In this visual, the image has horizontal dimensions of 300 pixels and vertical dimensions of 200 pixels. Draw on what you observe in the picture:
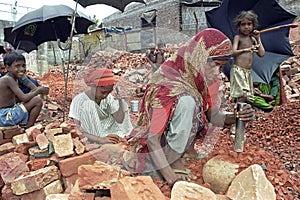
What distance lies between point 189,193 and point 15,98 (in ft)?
9.58

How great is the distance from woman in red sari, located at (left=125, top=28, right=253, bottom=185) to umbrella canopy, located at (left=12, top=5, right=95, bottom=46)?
11.4 feet

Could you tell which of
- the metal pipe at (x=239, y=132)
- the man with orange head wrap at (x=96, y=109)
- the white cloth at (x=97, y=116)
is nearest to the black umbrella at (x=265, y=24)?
the white cloth at (x=97, y=116)

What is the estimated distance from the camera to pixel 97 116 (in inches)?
117

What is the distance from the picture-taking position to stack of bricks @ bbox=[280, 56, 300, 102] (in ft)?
21.0

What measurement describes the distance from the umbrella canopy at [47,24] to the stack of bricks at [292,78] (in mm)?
4171

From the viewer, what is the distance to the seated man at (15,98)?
3695mm

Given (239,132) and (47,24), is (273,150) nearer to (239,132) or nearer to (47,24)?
(239,132)

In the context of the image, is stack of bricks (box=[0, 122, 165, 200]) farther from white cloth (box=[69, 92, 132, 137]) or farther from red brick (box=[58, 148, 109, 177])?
white cloth (box=[69, 92, 132, 137])

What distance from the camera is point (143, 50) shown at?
11.4 meters

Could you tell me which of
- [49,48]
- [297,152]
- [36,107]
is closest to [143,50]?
[49,48]

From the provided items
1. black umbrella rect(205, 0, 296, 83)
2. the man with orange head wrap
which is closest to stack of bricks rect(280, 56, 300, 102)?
black umbrella rect(205, 0, 296, 83)

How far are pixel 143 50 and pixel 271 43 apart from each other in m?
7.08

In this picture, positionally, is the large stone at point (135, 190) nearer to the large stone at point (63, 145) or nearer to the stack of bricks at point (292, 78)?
the large stone at point (63, 145)

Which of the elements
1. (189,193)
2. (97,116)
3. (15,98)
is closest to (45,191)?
(97,116)
